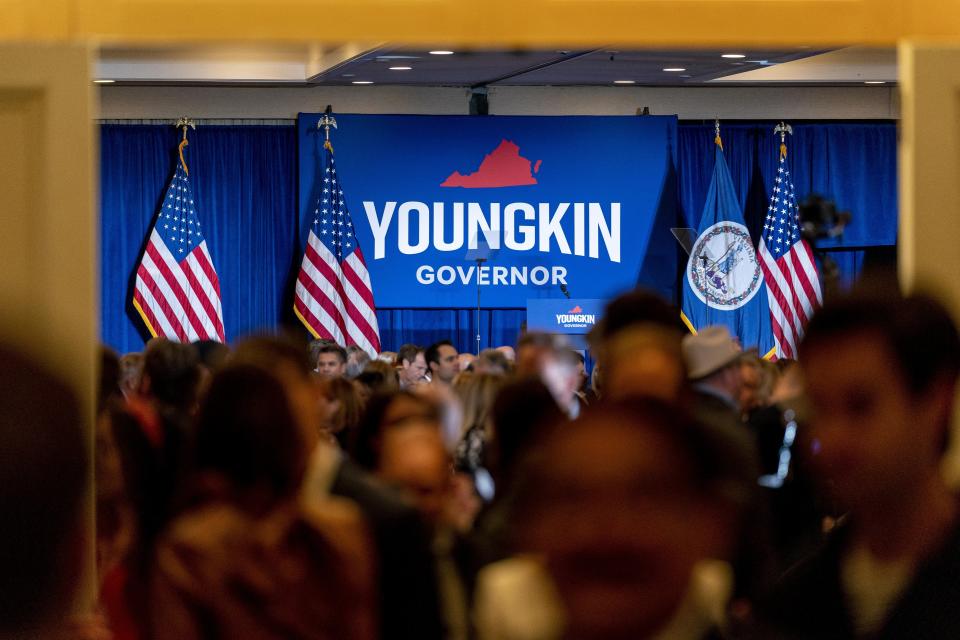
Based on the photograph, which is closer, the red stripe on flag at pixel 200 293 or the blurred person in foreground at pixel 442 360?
the blurred person in foreground at pixel 442 360

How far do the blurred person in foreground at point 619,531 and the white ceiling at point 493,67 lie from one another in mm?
11724

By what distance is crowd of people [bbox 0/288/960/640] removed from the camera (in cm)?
122

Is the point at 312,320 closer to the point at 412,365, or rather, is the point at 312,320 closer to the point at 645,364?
the point at 412,365

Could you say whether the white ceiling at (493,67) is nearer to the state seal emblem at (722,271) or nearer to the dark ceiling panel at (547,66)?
the dark ceiling panel at (547,66)

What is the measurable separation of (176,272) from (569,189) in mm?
4512

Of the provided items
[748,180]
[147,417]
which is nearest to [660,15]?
[147,417]

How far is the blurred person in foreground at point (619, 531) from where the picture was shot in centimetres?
A: 122

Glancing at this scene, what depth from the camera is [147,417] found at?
141 inches

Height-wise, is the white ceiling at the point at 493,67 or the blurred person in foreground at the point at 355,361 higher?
the white ceiling at the point at 493,67

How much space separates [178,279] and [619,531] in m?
14.7

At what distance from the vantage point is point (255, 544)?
2.06 metres

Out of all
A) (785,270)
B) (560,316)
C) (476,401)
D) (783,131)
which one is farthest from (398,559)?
(783,131)

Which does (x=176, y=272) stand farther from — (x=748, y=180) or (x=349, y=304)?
(x=748, y=180)

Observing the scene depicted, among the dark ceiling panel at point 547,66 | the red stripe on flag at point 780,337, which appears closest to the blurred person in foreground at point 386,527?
the dark ceiling panel at point 547,66
